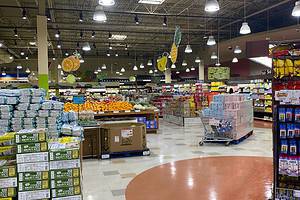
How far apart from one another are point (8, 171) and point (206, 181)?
3422 millimetres

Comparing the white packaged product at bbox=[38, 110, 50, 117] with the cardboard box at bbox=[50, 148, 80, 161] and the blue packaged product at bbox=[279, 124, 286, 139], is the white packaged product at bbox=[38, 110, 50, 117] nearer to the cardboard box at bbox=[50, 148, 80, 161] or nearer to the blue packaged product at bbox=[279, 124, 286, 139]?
the cardboard box at bbox=[50, 148, 80, 161]

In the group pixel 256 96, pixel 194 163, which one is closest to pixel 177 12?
pixel 256 96

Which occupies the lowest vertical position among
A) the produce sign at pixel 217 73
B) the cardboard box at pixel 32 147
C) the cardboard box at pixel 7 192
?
the cardboard box at pixel 7 192

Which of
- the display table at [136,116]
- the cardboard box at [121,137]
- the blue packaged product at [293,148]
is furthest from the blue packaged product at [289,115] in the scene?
the display table at [136,116]

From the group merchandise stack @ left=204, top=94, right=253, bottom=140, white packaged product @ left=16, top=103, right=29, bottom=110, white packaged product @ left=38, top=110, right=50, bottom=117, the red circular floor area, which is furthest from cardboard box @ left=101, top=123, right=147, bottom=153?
white packaged product @ left=16, top=103, right=29, bottom=110

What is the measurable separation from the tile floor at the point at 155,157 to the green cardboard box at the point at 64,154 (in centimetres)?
165

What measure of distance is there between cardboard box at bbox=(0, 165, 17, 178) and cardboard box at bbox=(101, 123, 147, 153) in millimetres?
4009

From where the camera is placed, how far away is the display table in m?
9.67

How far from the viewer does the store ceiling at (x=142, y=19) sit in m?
12.7

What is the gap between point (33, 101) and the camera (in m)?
4.59

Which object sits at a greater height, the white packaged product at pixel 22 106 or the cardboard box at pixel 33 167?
the white packaged product at pixel 22 106

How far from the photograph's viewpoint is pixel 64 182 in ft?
10.00

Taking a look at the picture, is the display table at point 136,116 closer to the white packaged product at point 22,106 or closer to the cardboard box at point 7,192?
the white packaged product at point 22,106

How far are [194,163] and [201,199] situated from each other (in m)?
2.21
